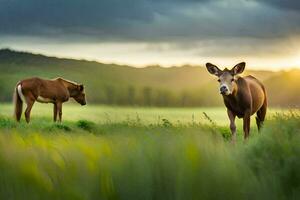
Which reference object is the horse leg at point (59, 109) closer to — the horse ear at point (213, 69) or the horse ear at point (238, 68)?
the horse ear at point (213, 69)

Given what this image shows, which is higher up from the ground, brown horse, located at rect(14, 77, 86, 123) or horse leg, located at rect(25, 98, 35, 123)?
brown horse, located at rect(14, 77, 86, 123)

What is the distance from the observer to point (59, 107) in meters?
29.7

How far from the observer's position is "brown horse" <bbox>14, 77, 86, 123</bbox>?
2946 cm

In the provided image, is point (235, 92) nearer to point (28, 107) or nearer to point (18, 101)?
point (28, 107)

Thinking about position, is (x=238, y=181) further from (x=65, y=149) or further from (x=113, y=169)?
(x=65, y=149)

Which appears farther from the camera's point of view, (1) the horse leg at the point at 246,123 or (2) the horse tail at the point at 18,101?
(2) the horse tail at the point at 18,101

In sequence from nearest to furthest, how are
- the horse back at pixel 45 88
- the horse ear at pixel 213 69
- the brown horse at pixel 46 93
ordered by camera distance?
1. the horse ear at pixel 213 69
2. the brown horse at pixel 46 93
3. the horse back at pixel 45 88

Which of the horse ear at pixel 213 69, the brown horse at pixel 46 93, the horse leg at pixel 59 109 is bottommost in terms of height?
the horse leg at pixel 59 109

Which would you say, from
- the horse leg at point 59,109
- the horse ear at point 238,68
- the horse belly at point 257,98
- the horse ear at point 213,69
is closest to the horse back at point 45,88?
the horse leg at point 59,109

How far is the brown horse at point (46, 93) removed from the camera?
96.6 ft

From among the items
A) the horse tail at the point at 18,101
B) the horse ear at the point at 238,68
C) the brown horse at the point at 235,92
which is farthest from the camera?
the horse tail at the point at 18,101

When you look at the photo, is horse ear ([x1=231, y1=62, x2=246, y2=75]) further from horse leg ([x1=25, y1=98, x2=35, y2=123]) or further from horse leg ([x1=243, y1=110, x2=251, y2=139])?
horse leg ([x1=25, y1=98, x2=35, y2=123])


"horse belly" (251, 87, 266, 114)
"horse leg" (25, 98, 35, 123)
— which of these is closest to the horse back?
"horse leg" (25, 98, 35, 123)

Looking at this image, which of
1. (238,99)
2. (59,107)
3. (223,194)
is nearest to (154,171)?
(223,194)
